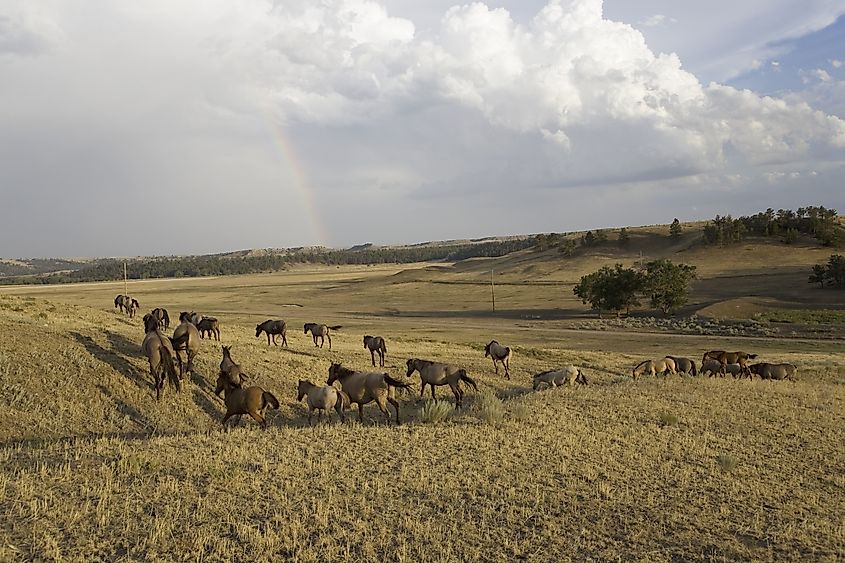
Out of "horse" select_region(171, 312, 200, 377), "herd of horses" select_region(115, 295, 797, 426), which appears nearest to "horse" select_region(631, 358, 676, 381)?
"herd of horses" select_region(115, 295, 797, 426)

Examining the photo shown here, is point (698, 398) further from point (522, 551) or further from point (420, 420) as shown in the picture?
point (522, 551)

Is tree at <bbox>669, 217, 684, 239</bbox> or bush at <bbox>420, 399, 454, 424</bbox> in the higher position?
tree at <bbox>669, 217, 684, 239</bbox>

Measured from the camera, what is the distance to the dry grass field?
759 cm

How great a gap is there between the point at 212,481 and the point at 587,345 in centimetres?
3973

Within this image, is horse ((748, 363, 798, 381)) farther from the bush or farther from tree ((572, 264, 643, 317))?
tree ((572, 264, 643, 317))

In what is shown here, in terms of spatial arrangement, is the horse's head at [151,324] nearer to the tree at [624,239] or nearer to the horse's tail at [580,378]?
the horse's tail at [580,378]

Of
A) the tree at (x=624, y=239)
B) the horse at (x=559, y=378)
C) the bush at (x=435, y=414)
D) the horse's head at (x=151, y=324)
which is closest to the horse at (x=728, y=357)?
the horse at (x=559, y=378)

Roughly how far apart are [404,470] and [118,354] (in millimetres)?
11477

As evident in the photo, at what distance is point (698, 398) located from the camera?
18.6m

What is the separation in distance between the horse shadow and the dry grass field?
0.09 meters

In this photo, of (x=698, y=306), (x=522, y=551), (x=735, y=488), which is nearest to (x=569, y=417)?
(x=735, y=488)

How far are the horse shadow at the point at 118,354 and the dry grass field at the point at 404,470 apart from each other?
0.28ft

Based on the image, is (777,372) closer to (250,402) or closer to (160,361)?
(250,402)

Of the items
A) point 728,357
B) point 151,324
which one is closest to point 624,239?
point 728,357
